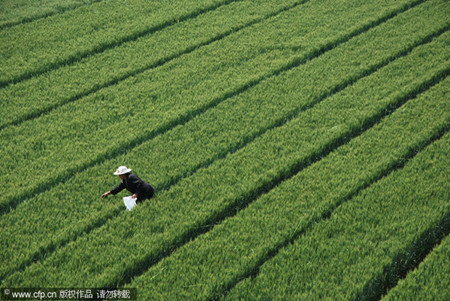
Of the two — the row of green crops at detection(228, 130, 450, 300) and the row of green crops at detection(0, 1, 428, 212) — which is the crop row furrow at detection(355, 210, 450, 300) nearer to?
the row of green crops at detection(228, 130, 450, 300)

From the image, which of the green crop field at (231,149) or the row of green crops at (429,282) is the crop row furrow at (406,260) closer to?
the green crop field at (231,149)

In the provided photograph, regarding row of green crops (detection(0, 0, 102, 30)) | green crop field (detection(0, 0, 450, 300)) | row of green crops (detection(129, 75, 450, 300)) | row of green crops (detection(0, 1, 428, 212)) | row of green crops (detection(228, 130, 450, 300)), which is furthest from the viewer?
row of green crops (detection(0, 0, 102, 30))

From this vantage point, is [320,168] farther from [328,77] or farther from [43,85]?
[43,85]

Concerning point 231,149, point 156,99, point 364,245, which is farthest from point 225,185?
point 156,99

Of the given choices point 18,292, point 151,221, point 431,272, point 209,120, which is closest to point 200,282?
point 151,221

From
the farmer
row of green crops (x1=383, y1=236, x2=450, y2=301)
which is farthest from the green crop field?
the farmer

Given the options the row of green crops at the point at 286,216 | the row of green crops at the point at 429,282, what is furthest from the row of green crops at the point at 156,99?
the row of green crops at the point at 429,282
